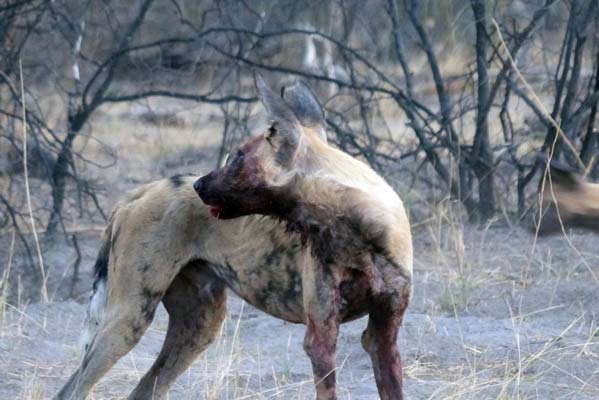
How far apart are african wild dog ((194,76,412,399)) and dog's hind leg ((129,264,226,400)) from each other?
2.47ft

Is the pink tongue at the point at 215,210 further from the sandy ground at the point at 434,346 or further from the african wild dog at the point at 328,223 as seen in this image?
the sandy ground at the point at 434,346

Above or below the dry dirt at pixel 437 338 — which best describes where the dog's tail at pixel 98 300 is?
above

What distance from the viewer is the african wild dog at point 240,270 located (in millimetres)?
3357

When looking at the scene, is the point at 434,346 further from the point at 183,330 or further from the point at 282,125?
the point at 282,125

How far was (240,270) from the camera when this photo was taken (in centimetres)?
383

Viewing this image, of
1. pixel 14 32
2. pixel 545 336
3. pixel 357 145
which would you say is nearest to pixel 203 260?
pixel 545 336

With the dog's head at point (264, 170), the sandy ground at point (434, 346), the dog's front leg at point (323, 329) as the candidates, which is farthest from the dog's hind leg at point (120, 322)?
the dog's front leg at point (323, 329)

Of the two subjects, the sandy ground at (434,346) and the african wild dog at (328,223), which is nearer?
the african wild dog at (328,223)

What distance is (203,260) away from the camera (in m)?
3.94

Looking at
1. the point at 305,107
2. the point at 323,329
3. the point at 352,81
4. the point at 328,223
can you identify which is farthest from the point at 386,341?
the point at 352,81

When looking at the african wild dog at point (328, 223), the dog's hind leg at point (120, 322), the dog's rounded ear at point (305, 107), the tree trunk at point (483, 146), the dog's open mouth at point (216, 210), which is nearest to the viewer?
the african wild dog at point (328, 223)

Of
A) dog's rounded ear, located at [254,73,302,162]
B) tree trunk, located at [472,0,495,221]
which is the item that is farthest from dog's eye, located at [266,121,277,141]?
tree trunk, located at [472,0,495,221]

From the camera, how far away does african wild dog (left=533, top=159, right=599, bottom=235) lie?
2.37 meters

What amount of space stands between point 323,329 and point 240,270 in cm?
54
